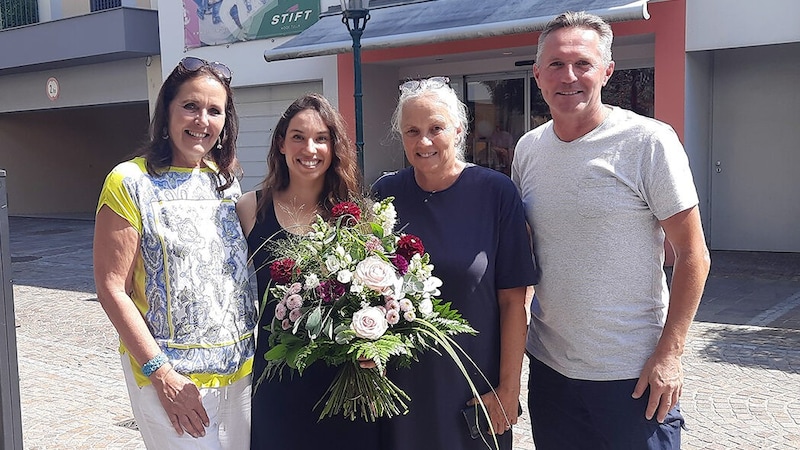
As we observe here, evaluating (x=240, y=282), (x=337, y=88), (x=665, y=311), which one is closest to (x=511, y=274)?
(x=665, y=311)

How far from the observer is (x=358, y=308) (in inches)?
91.5

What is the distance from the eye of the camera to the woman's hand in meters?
2.43

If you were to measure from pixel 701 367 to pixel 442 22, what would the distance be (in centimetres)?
635

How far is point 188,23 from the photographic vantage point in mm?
14742

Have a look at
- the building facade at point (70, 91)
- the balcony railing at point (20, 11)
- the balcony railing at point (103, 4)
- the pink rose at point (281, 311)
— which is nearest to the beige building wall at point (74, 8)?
the building facade at point (70, 91)

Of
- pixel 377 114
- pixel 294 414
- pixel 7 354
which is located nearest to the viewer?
pixel 294 414

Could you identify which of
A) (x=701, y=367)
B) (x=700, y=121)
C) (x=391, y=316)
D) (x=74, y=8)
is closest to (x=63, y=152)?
(x=74, y=8)

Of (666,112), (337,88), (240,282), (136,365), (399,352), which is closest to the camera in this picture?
(399,352)

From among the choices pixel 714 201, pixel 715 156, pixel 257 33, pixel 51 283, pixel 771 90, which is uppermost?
pixel 257 33

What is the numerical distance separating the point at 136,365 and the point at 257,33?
12027 mm

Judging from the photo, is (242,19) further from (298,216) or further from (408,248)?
(408,248)

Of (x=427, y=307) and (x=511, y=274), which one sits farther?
(x=511, y=274)

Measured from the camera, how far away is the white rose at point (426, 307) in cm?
233

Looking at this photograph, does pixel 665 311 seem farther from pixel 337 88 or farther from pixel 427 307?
pixel 337 88
